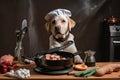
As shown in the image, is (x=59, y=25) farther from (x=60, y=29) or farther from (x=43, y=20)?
(x=43, y=20)

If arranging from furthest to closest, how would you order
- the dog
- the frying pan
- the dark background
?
the dark background
the dog
the frying pan

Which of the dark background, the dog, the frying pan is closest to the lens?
the frying pan

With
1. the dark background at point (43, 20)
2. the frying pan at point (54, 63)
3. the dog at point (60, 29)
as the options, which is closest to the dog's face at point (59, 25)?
the dog at point (60, 29)

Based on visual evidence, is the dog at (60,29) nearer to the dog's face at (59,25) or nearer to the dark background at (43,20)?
the dog's face at (59,25)

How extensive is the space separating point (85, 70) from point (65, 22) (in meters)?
0.46

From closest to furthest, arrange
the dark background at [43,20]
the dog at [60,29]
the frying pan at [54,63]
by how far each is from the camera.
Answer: the frying pan at [54,63] < the dog at [60,29] < the dark background at [43,20]

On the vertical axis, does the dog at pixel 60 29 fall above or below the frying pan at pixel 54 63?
above

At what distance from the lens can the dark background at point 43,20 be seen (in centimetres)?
325

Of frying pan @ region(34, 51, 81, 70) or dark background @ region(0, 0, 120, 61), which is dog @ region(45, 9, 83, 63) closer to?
frying pan @ region(34, 51, 81, 70)

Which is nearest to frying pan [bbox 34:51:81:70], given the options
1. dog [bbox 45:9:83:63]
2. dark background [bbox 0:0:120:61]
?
dog [bbox 45:9:83:63]

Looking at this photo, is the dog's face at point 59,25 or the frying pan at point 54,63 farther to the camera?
the dog's face at point 59,25

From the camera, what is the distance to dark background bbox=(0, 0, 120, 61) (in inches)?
128

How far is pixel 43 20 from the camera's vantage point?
328 cm

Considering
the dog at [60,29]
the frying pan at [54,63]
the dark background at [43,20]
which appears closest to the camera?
the frying pan at [54,63]
